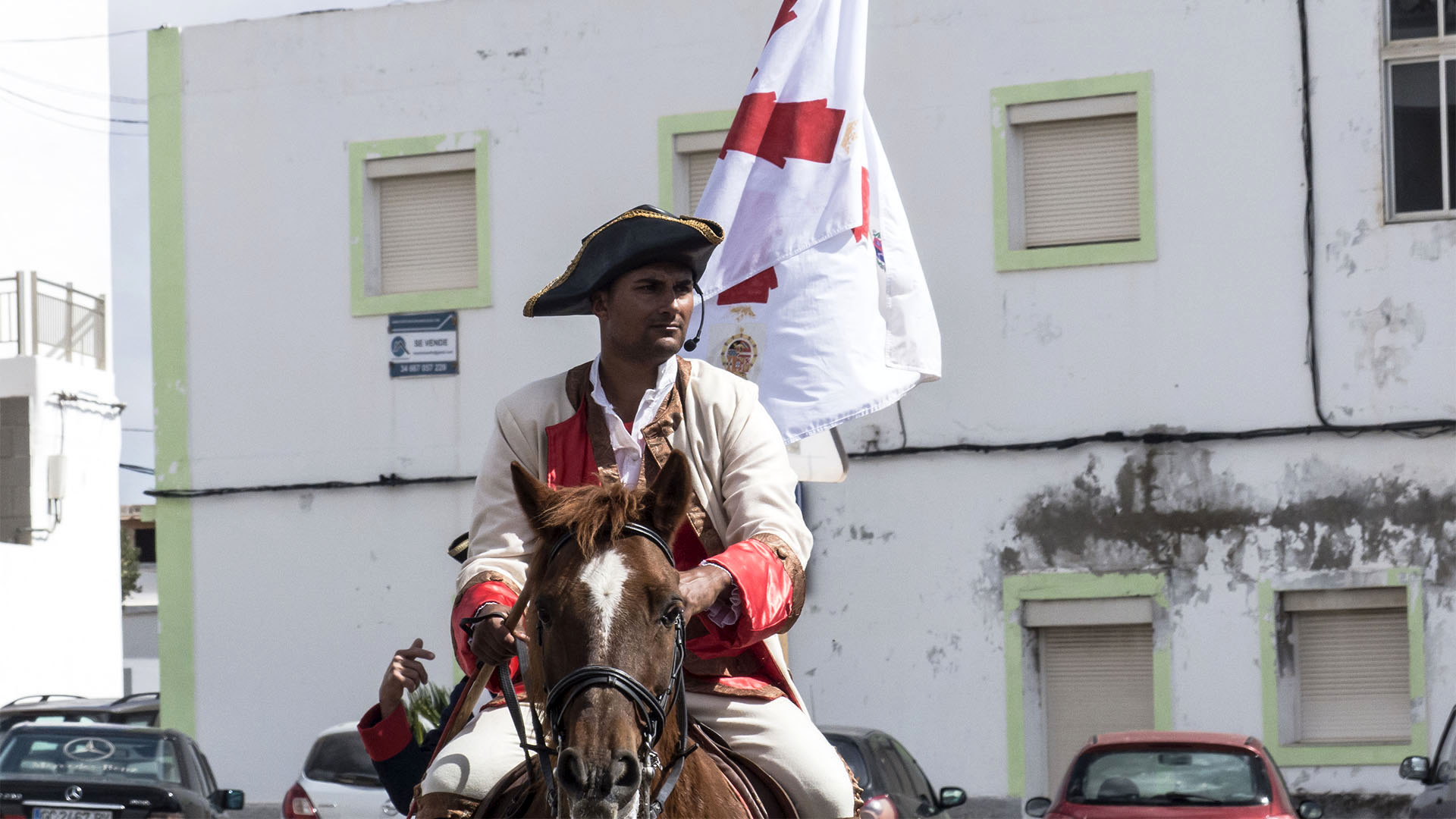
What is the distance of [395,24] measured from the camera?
64.8 feet

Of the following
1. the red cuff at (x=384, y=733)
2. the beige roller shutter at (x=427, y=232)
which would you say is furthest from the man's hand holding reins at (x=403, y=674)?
the beige roller shutter at (x=427, y=232)

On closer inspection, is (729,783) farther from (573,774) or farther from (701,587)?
(573,774)

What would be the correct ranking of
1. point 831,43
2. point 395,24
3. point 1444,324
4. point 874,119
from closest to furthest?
point 831,43, point 1444,324, point 874,119, point 395,24

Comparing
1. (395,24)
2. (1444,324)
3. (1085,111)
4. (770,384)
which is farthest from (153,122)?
(1444,324)

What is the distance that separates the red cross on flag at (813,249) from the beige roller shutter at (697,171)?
19.7 feet

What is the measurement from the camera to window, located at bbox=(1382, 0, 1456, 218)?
17031mm

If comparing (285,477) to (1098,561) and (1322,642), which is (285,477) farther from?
(1322,642)

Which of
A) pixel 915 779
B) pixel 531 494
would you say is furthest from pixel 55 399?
pixel 531 494

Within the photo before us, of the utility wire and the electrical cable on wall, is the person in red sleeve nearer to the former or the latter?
the electrical cable on wall

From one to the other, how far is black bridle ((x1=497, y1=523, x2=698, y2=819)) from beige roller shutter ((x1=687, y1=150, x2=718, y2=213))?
15017 mm

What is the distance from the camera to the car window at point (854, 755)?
12.3 meters

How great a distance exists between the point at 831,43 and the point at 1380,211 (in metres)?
6.56

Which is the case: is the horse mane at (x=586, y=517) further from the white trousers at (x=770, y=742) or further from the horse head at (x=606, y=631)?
the white trousers at (x=770, y=742)

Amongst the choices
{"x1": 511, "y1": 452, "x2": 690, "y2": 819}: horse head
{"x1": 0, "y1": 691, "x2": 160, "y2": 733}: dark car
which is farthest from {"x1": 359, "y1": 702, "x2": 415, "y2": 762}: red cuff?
{"x1": 0, "y1": 691, "x2": 160, "y2": 733}: dark car
